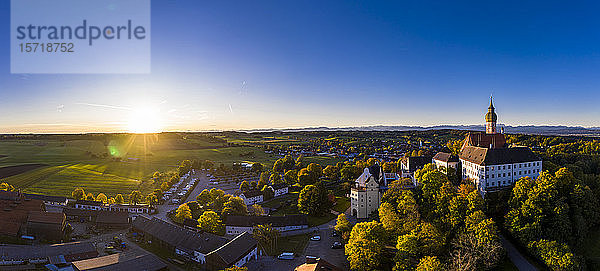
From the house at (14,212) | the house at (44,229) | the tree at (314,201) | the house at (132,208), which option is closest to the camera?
the house at (14,212)

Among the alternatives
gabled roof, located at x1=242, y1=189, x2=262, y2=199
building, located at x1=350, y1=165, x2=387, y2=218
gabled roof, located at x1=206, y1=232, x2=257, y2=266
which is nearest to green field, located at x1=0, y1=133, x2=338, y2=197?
gabled roof, located at x1=242, y1=189, x2=262, y2=199

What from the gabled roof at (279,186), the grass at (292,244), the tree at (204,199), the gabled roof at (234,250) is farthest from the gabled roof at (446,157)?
the tree at (204,199)

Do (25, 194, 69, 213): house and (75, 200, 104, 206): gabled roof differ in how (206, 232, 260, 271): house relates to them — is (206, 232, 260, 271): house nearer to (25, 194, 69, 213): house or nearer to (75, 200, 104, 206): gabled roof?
(75, 200, 104, 206): gabled roof

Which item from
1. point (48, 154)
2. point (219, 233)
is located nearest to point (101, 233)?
point (219, 233)

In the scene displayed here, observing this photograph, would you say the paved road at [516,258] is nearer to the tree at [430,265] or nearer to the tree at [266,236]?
the tree at [430,265]

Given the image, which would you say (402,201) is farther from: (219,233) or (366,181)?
(219,233)

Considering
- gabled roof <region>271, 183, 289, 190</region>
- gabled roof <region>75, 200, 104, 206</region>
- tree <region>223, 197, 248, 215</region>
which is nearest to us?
tree <region>223, 197, 248, 215</region>
